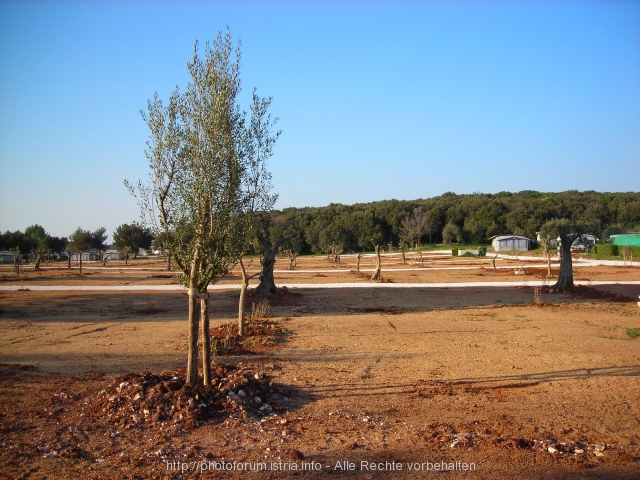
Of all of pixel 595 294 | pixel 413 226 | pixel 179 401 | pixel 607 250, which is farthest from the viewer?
pixel 413 226

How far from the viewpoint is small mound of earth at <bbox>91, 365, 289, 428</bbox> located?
6.38 m

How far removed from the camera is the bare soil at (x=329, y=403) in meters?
5.25

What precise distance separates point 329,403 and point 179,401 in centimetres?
195

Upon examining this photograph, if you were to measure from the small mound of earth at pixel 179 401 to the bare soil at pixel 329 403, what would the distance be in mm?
23

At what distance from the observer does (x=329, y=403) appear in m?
7.14

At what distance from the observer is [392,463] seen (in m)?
5.21

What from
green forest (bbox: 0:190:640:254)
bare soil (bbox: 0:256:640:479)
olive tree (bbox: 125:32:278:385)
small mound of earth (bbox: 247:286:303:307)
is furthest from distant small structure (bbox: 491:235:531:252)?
olive tree (bbox: 125:32:278:385)

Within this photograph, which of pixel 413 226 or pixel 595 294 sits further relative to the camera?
pixel 413 226

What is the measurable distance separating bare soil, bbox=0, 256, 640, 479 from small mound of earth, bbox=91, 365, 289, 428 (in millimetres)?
23

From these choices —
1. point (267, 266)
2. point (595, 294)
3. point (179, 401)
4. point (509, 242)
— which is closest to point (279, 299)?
point (267, 266)

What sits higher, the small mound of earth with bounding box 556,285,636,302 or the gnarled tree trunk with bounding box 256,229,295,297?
the gnarled tree trunk with bounding box 256,229,295,297

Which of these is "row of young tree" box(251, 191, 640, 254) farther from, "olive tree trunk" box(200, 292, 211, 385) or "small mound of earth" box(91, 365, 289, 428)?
"small mound of earth" box(91, 365, 289, 428)

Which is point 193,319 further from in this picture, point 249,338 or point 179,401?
point 249,338

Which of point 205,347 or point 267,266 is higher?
point 267,266
